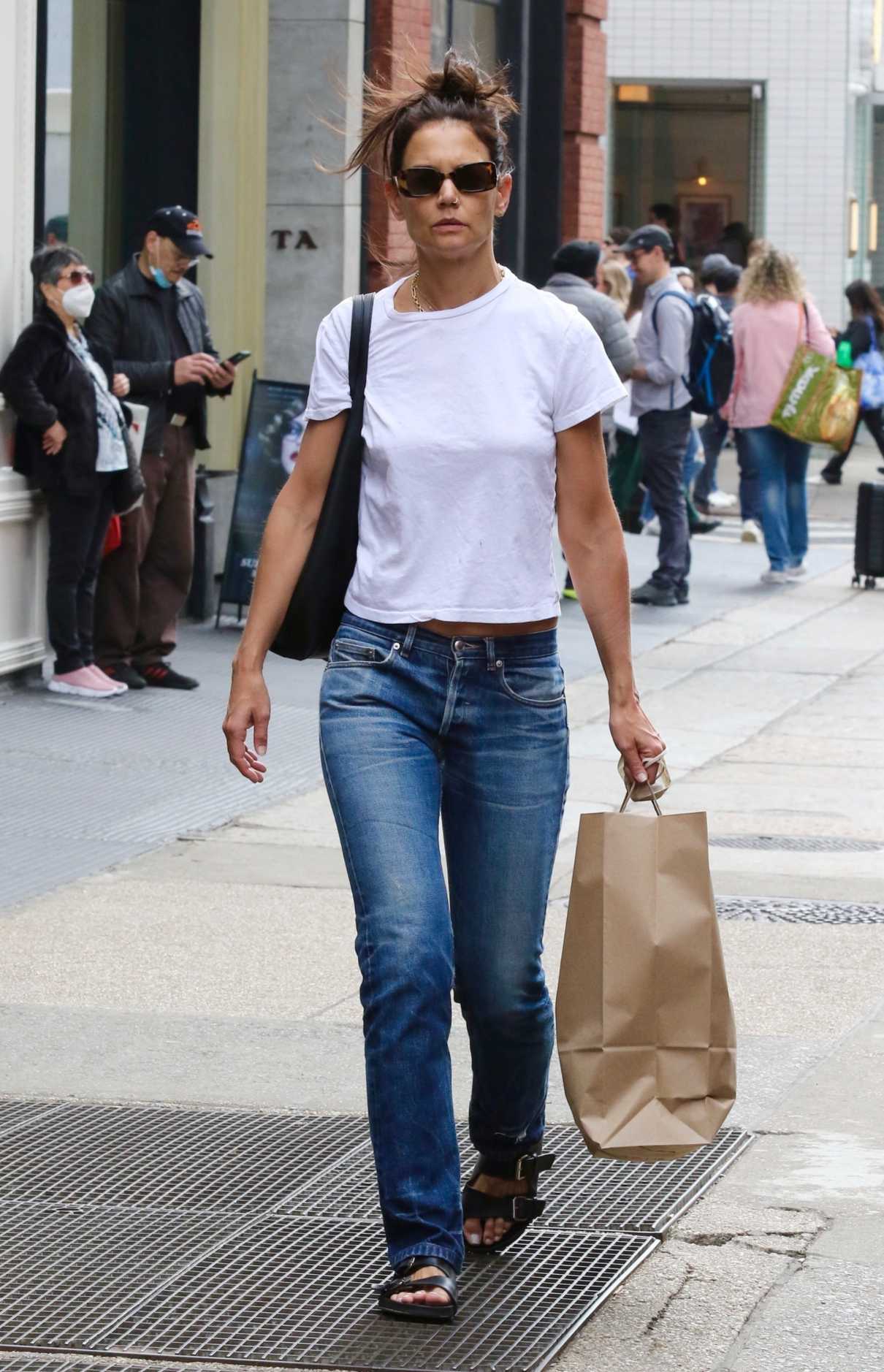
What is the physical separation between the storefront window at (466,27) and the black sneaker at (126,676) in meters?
5.32

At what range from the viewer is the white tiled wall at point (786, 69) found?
3069 cm

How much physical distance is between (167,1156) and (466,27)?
12.1 m

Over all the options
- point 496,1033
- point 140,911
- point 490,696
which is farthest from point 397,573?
point 140,911

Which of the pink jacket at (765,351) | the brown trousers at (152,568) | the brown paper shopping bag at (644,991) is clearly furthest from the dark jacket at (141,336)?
the brown paper shopping bag at (644,991)

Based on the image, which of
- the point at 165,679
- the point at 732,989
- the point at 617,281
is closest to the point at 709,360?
the point at 617,281

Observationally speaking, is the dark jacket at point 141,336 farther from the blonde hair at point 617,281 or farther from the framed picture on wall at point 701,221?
the framed picture on wall at point 701,221

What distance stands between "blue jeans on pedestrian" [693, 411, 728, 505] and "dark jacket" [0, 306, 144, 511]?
9.65m

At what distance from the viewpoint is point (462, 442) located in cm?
400

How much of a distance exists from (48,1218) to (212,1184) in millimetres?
338

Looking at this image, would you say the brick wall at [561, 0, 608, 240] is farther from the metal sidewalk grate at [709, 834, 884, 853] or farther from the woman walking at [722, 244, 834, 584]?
the metal sidewalk grate at [709, 834, 884, 853]

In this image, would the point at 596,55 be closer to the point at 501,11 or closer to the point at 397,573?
the point at 501,11

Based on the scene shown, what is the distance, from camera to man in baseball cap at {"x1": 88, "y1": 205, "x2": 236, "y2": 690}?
10758 millimetres

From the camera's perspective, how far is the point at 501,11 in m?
16.6

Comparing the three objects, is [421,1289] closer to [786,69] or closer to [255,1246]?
[255,1246]
